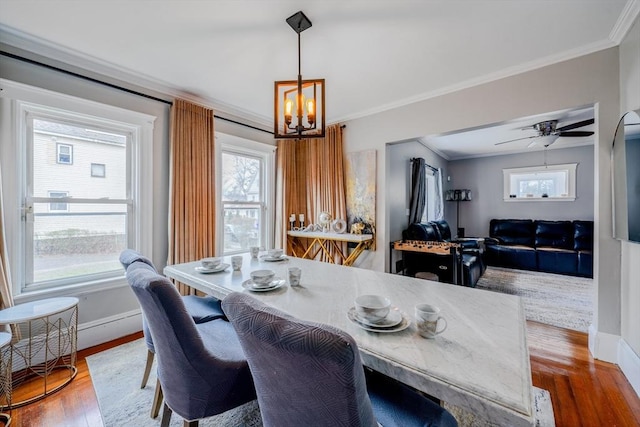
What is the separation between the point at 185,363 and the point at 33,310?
1561 millimetres

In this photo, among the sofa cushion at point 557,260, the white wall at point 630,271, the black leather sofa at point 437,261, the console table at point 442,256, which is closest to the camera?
the white wall at point 630,271

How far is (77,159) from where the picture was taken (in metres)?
2.30

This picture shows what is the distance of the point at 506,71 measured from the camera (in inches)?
95.8

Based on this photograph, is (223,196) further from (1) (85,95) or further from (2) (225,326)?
(2) (225,326)

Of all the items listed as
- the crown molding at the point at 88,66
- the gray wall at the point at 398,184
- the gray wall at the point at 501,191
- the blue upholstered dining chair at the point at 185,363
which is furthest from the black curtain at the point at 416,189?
the blue upholstered dining chair at the point at 185,363

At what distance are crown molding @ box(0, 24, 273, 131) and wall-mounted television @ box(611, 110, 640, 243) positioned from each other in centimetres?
375

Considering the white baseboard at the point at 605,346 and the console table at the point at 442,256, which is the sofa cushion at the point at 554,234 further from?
the white baseboard at the point at 605,346

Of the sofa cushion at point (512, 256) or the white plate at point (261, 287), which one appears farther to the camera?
the sofa cushion at point (512, 256)

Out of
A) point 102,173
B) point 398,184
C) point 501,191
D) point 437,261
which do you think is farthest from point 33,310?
point 501,191

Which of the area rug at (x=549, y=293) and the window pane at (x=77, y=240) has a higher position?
the window pane at (x=77, y=240)

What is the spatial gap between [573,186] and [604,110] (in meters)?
4.05

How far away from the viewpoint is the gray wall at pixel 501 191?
4.97 metres

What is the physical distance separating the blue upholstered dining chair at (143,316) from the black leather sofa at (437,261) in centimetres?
282

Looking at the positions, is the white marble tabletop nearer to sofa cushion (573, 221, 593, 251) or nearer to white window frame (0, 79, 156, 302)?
white window frame (0, 79, 156, 302)
